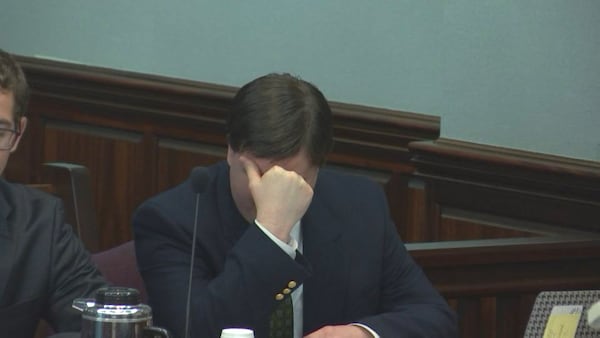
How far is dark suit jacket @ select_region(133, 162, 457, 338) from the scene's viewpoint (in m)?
2.45

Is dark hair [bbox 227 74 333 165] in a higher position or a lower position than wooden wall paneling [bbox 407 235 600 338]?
higher

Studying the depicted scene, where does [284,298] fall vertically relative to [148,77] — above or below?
below

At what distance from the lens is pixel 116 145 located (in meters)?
5.25

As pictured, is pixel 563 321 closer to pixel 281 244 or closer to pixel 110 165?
pixel 281 244

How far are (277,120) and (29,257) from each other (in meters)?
0.53

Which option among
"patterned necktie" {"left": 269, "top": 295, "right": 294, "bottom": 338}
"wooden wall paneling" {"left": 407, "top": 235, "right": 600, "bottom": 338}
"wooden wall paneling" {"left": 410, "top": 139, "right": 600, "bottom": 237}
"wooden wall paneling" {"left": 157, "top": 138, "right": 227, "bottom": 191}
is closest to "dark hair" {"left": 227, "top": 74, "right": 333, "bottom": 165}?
"patterned necktie" {"left": 269, "top": 295, "right": 294, "bottom": 338}

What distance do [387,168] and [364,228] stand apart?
171 centimetres

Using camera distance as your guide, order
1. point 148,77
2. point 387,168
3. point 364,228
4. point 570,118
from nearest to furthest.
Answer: point 364,228 → point 570,118 → point 387,168 → point 148,77

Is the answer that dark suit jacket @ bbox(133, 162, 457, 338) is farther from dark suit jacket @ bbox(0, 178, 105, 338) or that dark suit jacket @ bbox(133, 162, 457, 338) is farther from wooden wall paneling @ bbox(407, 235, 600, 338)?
wooden wall paneling @ bbox(407, 235, 600, 338)

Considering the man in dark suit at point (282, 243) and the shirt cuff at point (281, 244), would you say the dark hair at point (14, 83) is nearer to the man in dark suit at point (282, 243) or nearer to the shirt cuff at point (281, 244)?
the man in dark suit at point (282, 243)

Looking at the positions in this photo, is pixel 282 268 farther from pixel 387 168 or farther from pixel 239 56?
pixel 239 56

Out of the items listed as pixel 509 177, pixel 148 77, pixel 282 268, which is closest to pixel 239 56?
pixel 148 77

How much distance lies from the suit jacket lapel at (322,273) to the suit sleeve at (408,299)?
10 centimetres

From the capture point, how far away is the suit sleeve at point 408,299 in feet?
8.63
